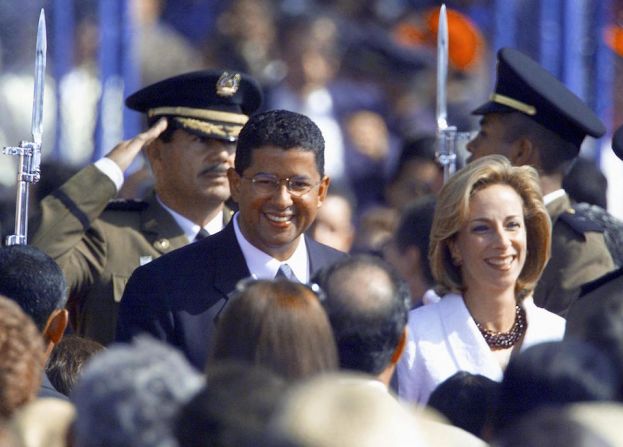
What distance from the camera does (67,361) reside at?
196 inches

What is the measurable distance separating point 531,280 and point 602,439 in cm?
278

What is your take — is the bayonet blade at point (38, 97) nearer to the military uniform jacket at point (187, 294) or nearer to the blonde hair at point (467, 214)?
the military uniform jacket at point (187, 294)

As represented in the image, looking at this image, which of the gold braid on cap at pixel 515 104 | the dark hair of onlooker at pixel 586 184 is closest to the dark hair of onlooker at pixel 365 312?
the gold braid on cap at pixel 515 104

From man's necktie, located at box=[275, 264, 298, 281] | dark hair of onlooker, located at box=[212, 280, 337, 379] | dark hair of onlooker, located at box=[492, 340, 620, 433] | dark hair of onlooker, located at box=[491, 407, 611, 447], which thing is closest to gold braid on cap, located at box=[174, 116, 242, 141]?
man's necktie, located at box=[275, 264, 298, 281]

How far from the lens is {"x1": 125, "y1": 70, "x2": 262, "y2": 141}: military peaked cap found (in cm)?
634

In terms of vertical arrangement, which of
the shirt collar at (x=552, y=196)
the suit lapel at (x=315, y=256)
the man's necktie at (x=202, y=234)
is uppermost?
the shirt collar at (x=552, y=196)

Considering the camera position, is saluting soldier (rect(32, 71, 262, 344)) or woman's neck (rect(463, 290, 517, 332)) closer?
woman's neck (rect(463, 290, 517, 332))

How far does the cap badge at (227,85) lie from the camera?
6430mm

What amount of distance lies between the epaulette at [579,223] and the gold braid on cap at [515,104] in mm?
467

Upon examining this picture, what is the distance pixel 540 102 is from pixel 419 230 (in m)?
0.71

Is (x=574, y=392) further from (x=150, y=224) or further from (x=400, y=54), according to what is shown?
(x=400, y=54)

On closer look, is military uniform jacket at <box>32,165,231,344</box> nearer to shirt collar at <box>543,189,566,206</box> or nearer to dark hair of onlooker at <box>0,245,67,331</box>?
dark hair of onlooker at <box>0,245,67,331</box>

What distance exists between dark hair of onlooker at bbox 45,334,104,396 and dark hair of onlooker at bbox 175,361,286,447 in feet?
6.20

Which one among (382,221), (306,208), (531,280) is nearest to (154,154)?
(306,208)
